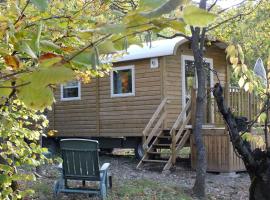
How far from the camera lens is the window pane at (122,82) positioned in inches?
557

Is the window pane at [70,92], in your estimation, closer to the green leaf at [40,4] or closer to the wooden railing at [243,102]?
the wooden railing at [243,102]

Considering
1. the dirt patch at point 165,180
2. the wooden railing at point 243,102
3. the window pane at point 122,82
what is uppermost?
the window pane at point 122,82

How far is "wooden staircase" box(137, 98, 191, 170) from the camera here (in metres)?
11.7

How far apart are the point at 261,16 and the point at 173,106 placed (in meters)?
6.64

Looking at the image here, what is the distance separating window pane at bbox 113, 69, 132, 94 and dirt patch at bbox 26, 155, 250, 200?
7.91 ft

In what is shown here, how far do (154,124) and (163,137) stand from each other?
0.87 m

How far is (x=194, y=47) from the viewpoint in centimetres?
873

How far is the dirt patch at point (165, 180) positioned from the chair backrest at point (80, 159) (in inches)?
15.2

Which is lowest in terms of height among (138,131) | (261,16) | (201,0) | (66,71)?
(138,131)

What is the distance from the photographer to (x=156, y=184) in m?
9.06

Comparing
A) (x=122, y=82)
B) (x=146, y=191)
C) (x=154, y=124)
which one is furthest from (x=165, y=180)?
(x=122, y=82)

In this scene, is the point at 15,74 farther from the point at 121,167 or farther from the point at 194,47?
the point at 121,167

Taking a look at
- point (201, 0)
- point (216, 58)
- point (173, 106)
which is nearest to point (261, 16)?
point (216, 58)

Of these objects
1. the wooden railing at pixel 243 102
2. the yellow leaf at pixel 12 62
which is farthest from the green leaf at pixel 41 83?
the wooden railing at pixel 243 102
